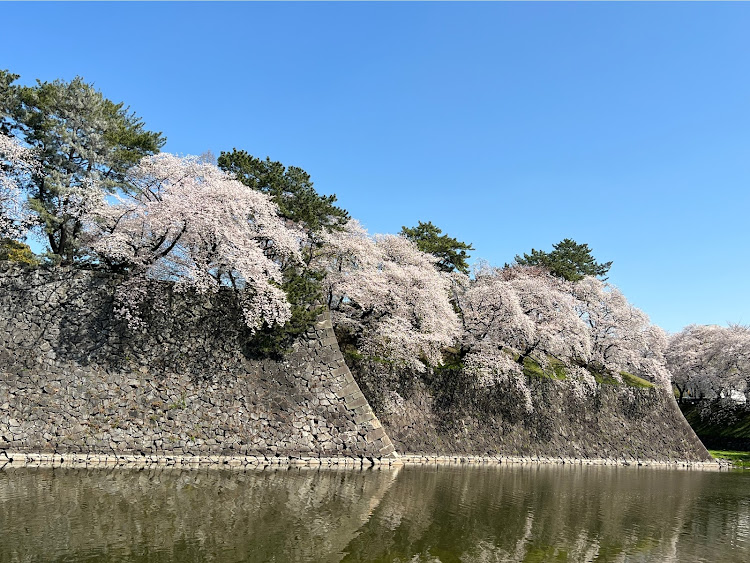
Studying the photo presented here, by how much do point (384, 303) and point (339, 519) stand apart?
45.3ft

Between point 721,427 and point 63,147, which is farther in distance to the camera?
point 721,427

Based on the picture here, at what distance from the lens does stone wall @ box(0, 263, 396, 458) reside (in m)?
16.9

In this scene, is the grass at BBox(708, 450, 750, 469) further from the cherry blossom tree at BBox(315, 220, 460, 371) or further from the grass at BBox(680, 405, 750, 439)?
the cherry blossom tree at BBox(315, 220, 460, 371)

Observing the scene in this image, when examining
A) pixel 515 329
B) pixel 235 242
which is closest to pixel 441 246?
pixel 515 329

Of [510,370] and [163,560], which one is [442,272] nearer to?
[510,370]

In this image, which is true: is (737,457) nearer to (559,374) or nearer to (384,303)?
(559,374)

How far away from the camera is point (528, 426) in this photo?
2844 centimetres

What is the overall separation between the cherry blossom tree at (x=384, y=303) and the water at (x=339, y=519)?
652 cm

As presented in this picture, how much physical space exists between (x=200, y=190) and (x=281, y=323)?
18.7ft

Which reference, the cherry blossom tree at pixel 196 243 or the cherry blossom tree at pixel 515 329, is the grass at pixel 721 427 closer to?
the cherry blossom tree at pixel 515 329

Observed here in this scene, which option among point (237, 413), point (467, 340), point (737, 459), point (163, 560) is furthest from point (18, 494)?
point (737, 459)

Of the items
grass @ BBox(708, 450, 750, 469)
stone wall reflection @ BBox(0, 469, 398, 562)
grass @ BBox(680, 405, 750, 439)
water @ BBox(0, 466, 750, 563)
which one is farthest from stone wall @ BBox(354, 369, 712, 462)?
grass @ BBox(680, 405, 750, 439)

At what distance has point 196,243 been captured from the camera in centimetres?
1939

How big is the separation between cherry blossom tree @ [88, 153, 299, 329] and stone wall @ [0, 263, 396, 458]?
86 centimetres
